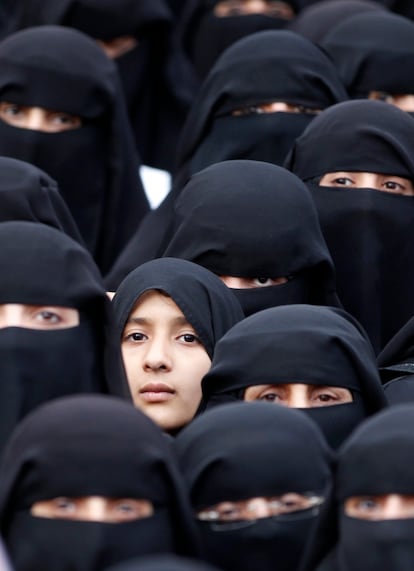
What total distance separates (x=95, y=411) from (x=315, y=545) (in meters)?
0.72

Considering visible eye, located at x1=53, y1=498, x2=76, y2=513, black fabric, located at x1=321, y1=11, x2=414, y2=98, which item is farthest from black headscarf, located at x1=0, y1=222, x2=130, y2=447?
black fabric, located at x1=321, y1=11, x2=414, y2=98

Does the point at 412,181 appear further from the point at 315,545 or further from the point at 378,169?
the point at 315,545

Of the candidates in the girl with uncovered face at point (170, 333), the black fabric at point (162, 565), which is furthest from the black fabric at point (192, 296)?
the black fabric at point (162, 565)

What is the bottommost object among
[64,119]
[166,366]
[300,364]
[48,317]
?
[166,366]

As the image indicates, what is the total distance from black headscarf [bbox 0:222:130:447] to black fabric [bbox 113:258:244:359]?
0.62m

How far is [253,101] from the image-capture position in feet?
40.0

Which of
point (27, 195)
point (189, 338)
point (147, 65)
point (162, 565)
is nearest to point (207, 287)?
point (189, 338)

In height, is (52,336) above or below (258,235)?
above

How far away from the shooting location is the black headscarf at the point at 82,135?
12234 mm

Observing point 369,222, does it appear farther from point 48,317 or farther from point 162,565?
point 162,565

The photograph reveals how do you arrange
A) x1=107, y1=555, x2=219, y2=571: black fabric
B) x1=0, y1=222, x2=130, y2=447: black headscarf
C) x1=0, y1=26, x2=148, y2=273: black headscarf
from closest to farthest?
1. x1=107, y1=555, x2=219, y2=571: black fabric
2. x1=0, y1=222, x2=130, y2=447: black headscarf
3. x1=0, y1=26, x2=148, y2=273: black headscarf

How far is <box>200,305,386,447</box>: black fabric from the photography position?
30.9ft

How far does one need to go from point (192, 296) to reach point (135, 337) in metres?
0.24

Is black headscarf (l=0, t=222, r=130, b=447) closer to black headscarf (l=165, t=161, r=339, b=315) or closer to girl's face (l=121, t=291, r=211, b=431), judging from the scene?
girl's face (l=121, t=291, r=211, b=431)
